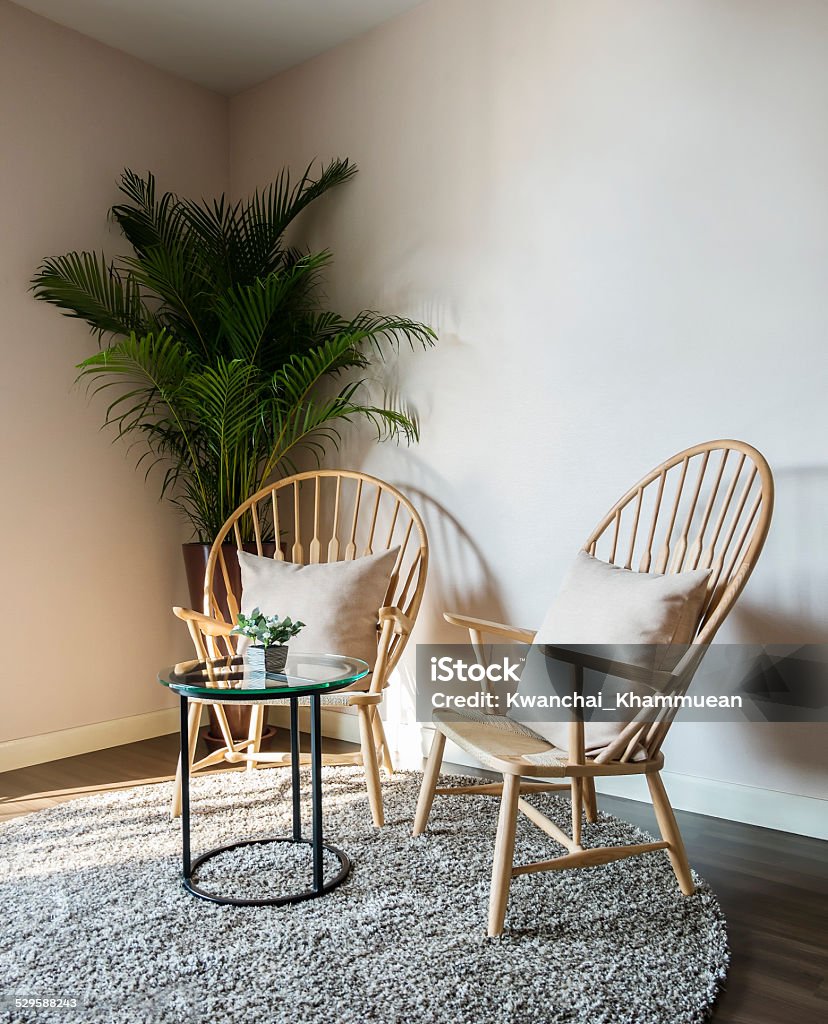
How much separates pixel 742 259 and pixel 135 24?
251cm

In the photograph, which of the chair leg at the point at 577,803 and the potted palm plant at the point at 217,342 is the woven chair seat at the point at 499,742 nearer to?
the chair leg at the point at 577,803

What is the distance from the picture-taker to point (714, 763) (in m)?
2.62

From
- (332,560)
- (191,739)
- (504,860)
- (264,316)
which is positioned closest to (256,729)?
(191,739)

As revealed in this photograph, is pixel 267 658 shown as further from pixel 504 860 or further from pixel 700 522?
pixel 700 522

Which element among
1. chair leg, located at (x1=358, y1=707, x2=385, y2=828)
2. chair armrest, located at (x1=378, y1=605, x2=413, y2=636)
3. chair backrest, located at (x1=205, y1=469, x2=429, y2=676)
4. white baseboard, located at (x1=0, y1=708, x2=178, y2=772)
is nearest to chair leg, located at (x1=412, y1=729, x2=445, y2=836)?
chair leg, located at (x1=358, y1=707, x2=385, y2=828)

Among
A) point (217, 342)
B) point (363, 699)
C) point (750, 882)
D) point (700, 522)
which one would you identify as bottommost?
point (750, 882)

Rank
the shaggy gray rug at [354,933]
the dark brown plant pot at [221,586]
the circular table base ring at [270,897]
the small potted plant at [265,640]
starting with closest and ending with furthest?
1. the shaggy gray rug at [354,933]
2. the circular table base ring at [270,897]
3. the small potted plant at [265,640]
4. the dark brown plant pot at [221,586]

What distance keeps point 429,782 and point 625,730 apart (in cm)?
61

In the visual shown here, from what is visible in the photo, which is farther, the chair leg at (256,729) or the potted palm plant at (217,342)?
the potted palm plant at (217,342)

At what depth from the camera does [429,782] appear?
7.43 feet

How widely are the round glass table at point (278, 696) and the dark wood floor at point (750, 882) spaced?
2.89 feet

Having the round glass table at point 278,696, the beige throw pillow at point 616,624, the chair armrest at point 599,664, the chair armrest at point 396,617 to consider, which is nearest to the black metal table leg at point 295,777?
the round glass table at point 278,696

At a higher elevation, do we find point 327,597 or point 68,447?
point 68,447

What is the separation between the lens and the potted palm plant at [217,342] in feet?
10.3
